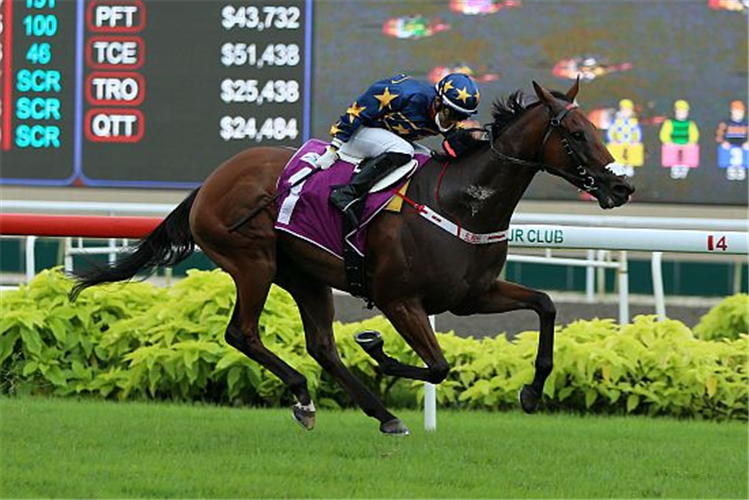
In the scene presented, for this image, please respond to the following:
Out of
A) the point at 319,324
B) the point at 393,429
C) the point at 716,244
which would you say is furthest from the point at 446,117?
the point at 716,244

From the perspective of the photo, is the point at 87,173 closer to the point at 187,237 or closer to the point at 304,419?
the point at 187,237

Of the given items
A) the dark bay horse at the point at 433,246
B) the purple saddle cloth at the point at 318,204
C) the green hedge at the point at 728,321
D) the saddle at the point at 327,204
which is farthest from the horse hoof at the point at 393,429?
the green hedge at the point at 728,321

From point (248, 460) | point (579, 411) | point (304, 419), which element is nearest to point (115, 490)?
point (248, 460)

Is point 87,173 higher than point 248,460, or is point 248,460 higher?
point 87,173

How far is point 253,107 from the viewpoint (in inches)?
340

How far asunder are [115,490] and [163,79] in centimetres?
403

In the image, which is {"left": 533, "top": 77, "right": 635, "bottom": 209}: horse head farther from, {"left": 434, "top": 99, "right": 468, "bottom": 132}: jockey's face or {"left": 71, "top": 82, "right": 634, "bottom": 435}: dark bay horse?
{"left": 434, "top": 99, "right": 468, "bottom": 132}: jockey's face

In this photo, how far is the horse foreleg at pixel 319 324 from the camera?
20.2 ft

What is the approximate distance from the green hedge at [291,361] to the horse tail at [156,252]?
59cm

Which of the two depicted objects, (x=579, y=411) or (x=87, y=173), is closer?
(x=579, y=411)

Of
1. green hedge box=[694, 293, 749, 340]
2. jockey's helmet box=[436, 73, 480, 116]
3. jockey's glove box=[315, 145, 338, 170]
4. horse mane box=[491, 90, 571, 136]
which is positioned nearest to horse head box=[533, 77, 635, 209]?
horse mane box=[491, 90, 571, 136]

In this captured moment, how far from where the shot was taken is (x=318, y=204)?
5.93 meters

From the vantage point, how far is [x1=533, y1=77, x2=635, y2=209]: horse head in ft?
17.8

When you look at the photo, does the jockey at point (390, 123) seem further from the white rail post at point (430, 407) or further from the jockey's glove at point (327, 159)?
the white rail post at point (430, 407)
